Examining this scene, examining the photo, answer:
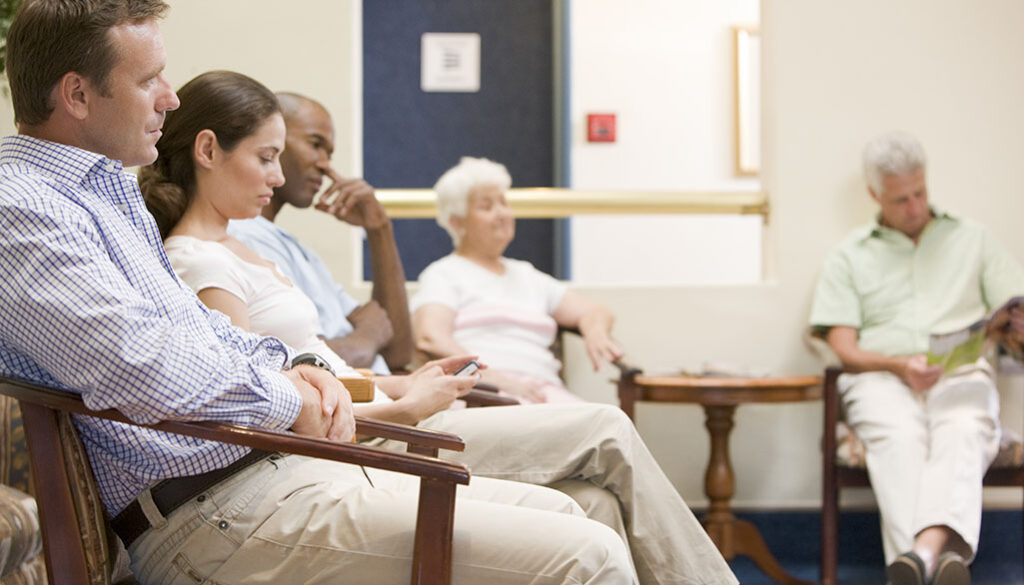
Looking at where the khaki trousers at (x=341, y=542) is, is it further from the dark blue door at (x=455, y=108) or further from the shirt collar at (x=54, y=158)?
the dark blue door at (x=455, y=108)

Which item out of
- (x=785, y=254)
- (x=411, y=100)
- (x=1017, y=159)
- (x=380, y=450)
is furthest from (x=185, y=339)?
(x=411, y=100)

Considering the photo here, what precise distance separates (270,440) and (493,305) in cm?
206

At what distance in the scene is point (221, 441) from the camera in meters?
1.36

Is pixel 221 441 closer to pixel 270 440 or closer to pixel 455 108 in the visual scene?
pixel 270 440

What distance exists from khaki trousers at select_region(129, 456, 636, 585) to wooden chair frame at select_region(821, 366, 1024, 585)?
208 cm

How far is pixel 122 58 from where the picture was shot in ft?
4.71

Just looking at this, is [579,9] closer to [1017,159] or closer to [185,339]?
[1017,159]

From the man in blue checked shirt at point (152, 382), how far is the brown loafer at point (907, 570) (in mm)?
1724

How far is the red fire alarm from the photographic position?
541cm

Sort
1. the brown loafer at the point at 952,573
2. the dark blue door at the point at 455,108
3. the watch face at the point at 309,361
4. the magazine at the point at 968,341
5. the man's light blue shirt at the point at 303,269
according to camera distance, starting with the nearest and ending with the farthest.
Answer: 1. the watch face at the point at 309,361
2. the man's light blue shirt at the point at 303,269
3. the brown loafer at the point at 952,573
4. the magazine at the point at 968,341
5. the dark blue door at the point at 455,108

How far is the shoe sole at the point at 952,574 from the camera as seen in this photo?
2.90 metres

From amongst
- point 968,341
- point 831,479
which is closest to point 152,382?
point 831,479

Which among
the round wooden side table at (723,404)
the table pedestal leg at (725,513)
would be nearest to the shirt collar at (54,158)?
the round wooden side table at (723,404)

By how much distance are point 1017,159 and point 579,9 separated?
7.24ft
